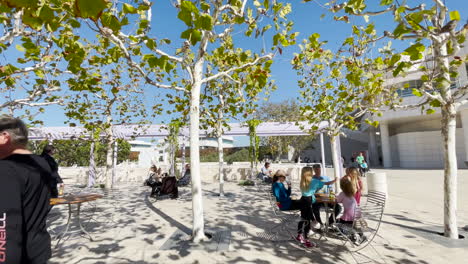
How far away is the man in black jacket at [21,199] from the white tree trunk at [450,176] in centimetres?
543

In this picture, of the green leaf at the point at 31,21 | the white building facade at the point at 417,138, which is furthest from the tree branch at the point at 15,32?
the white building facade at the point at 417,138

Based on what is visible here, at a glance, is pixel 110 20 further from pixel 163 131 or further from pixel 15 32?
pixel 163 131

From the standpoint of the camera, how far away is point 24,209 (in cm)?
139

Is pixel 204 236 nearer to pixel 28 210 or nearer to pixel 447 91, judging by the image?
pixel 28 210

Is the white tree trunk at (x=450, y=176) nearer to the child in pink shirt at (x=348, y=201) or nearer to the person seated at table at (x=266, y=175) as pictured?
the child in pink shirt at (x=348, y=201)

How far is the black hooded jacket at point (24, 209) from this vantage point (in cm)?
129

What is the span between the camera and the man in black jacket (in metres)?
1.29

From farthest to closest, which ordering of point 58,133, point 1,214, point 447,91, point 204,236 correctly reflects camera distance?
point 58,133 → point 204,236 → point 447,91 → point 1,214

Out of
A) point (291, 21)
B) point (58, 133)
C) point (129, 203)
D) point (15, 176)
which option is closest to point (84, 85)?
point (15, 176)

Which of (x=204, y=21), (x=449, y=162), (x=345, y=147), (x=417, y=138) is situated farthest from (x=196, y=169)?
(x=345, y=147)

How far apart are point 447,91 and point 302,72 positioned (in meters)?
4.60

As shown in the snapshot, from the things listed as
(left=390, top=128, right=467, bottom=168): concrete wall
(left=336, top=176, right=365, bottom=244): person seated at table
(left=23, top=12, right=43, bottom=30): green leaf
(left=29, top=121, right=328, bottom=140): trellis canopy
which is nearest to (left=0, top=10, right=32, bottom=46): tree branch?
(left=23, top=12, right=43, bottom=30): green leaf

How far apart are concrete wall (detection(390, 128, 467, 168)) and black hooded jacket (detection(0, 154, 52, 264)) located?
88.4ft

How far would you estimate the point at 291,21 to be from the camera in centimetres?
434
